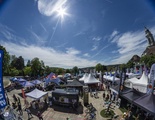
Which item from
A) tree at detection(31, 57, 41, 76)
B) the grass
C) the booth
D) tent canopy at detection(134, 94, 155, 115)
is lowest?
the grass

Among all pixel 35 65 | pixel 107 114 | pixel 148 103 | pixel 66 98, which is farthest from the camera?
pixel 35 65

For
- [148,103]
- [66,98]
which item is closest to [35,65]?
[66,98]

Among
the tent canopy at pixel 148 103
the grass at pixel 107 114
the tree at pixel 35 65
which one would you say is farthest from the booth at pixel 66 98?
the tree at pixel 35 65

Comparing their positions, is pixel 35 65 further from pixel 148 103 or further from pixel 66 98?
A: pixel 148 103

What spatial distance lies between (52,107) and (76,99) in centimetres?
370

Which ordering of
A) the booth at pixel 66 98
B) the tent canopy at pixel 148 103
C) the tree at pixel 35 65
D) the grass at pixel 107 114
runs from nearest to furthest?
the tent canopy at pixel 148 103 < the grass at pixel 107 114 < the booth at pixel 66 98 < the tree at pixel 35 65

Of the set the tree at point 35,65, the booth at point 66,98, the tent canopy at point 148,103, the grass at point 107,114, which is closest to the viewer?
the tent canopy at point 148,103

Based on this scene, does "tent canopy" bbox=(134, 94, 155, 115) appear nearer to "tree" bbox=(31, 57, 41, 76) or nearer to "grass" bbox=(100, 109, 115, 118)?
"grass" bbox=(100, 109, 115, 118)

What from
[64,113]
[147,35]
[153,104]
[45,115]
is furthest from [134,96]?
[147,35]

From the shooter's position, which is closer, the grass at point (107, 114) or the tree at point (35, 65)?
the grass at point (107, 114)

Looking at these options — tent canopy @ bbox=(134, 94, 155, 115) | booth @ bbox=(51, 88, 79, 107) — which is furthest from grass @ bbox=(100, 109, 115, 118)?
booth @ bbox=(51, 88, 79, 107)

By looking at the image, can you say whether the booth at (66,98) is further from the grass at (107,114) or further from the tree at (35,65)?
the tree at (35,65)

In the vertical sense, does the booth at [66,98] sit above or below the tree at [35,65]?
below

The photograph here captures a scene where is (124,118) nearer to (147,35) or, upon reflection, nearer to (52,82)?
(52,82)
